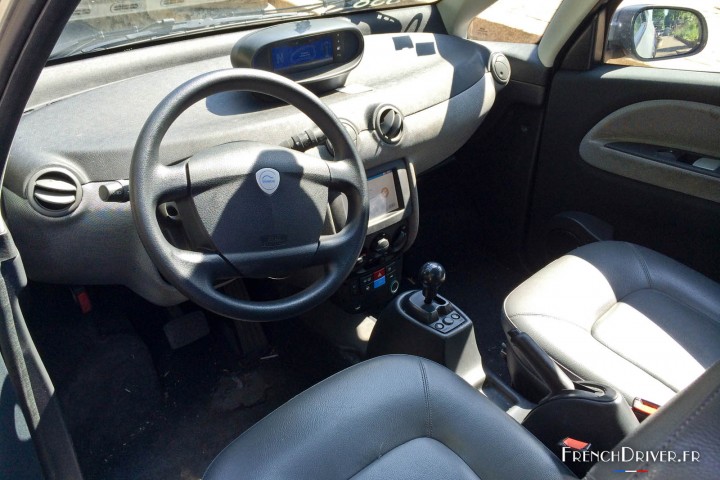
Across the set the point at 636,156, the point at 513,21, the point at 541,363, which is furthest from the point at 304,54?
the point at 513,21

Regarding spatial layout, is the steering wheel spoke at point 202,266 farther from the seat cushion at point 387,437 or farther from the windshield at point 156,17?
the windshield at point 156,17

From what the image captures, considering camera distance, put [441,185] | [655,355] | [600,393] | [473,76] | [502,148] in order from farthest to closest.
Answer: [441,185] < [502,148] < [473,76] < [655,355] < [600,393]

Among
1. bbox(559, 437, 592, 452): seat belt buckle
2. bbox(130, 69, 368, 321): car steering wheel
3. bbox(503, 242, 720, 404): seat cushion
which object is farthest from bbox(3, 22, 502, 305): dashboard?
bbox(559, 437, 592, 452): seat belt buckle

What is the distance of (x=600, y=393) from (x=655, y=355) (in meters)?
0.25

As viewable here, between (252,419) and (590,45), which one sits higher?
(590,45)

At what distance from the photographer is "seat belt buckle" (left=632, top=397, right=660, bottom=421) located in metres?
1.28

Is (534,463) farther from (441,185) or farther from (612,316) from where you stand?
(441,185)

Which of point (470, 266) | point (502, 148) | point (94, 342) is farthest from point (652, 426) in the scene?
point (470, 266)

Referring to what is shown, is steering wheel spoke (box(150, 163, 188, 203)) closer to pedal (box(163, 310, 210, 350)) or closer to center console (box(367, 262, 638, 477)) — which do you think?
center console (box(367, 262, 638, 477))

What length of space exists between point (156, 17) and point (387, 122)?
67cm

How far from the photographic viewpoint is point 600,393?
1.24 metres

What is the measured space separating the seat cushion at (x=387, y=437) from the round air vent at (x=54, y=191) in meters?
0.60

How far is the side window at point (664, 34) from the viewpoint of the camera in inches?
75.0

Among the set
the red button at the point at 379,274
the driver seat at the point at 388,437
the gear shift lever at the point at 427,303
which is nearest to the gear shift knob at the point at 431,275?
the gear shift lever at the point at 427,303
